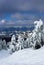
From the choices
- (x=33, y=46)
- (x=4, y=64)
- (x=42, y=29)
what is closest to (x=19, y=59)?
(x=4, y=64)

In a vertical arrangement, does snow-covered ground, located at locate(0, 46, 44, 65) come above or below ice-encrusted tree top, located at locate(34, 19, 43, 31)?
below

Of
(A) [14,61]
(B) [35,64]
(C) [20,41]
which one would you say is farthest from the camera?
(C) [20,41]

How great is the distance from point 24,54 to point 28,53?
175mm

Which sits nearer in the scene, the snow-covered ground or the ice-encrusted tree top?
the snow-covered ground

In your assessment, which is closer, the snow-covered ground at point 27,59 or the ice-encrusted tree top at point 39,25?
the snow-covered ground at point 27,59

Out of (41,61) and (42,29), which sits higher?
(42,29)

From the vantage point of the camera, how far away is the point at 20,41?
39.0 feet

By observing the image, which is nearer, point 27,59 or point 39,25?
point 27,59

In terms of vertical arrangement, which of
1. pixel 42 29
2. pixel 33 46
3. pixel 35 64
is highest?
pixel 42 29

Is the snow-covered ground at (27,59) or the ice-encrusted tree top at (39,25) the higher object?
the ice-encrusted tree top at (39,25)

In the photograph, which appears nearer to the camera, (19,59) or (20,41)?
(19,59)

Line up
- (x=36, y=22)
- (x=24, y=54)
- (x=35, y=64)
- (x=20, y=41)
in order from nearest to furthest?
(x=35, y=64), (x=24, y=54), (x=36, y=22), (x=20, y=41)

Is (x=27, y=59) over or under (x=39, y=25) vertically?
under

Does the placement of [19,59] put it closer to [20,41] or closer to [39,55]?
[39,55]
